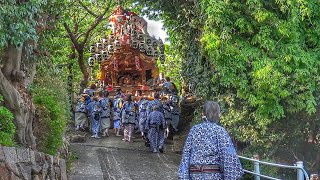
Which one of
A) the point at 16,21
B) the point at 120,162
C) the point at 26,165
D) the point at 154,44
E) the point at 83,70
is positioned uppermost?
the point at 154,44

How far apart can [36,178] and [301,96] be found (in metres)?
6.37

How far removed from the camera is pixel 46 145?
998 centimetres

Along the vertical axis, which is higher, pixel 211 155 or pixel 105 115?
pixel 105 115

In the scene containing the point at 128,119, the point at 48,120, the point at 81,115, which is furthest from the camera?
the point at 81,115

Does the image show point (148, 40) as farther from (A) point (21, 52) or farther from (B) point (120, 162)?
(A) point (21, 52)

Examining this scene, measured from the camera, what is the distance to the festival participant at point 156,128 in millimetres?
14738

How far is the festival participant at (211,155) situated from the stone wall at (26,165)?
2629 mm

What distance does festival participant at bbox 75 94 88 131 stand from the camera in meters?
18.6

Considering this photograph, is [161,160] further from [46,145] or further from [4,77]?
[4,77]

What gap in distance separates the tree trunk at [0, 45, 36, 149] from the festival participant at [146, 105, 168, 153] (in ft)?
18.8

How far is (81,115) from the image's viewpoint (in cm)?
1870

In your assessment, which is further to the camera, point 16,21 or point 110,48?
point 110,48

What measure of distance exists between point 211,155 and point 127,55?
21.6m

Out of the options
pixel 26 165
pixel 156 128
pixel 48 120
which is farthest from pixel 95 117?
pixel 26 165
